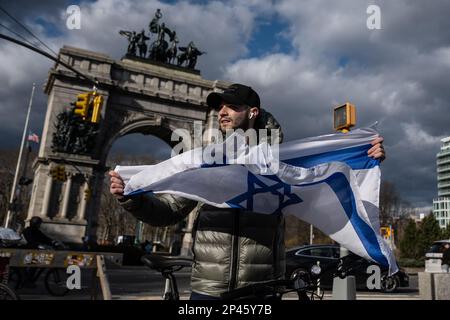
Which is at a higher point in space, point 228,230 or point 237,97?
point 237,97

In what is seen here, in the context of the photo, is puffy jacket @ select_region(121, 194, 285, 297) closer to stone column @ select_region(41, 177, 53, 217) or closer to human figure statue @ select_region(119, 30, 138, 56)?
stone column @ select_region(41, 177, 53, 217)

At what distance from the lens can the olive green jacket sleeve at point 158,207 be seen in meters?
2.62

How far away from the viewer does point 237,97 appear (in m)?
2.83

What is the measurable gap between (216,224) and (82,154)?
29561 mm

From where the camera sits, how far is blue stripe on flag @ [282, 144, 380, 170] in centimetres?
335

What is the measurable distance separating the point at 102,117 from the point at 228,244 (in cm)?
3100

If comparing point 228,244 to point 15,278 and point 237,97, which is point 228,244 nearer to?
point 237,97

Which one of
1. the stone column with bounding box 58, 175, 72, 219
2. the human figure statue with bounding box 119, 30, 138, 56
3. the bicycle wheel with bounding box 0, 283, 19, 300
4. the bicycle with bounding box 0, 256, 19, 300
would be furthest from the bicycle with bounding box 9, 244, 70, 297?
the human figure statue with bounding box 119, 30, 138, 56

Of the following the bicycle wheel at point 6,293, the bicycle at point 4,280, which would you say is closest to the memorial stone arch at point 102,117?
the bicycle at point 4,280

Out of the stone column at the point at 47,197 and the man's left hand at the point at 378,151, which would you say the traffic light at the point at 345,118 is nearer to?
the man's left hand at the point at 378,151

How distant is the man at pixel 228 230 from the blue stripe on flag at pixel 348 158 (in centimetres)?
64

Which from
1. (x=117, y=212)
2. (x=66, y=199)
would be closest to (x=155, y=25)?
(x=66, y=199)
